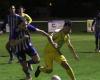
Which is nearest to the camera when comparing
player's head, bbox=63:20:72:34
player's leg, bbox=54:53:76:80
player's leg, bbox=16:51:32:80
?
player's head, bbox=63:20:72:34

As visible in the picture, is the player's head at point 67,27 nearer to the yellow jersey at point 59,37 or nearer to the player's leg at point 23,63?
the yellow jersey at point 59,37

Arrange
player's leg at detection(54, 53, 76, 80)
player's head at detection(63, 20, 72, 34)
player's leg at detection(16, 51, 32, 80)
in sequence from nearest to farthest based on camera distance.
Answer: player's head at detection(63, 20, 72, 34) → player's leg at detection(54, 53, 76, 80) → player's leg at detection(16, 51, 32, 80)

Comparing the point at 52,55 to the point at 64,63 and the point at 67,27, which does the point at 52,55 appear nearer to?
the point at 64,63

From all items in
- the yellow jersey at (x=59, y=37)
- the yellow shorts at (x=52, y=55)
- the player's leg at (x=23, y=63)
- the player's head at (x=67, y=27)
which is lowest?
the player's leg at (x=23, y=63)

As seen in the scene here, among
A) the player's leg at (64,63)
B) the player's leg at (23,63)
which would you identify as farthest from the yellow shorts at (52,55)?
the player's leg at (23,63)

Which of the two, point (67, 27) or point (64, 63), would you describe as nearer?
point (67, 27)

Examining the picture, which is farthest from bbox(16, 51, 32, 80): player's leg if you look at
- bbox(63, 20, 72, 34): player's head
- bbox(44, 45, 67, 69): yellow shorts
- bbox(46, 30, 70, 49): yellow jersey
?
bbox(63, 20, 72, 34): player's head

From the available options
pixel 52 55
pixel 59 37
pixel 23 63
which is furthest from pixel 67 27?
pixel 23 63

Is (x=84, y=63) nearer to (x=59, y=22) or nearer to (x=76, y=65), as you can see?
(x=76, y=65)

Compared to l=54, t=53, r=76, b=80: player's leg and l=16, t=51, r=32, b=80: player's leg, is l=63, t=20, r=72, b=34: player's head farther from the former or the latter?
l=16, t=51, r=32, b=80: player's leg

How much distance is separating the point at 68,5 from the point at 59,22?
55.6 ft

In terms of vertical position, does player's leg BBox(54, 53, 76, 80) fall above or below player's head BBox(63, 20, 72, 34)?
below

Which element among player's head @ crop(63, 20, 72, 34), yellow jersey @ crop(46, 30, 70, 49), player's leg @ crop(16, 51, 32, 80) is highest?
player's head @ crop(63, 20, 72, 34)

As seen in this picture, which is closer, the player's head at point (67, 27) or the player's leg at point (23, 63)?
the player's head at point (67, 27)
